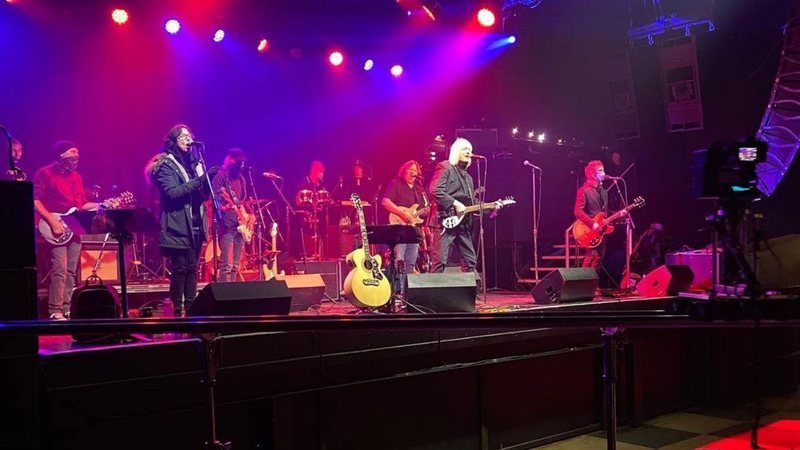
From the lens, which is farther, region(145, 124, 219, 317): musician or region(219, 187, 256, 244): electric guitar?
region(219, 187, 256, 244): electric guitar

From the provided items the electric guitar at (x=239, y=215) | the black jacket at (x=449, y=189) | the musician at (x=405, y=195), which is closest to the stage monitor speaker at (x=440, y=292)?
the black jacket at (x=449, y=189)

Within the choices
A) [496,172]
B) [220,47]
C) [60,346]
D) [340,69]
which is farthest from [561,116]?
[60,346]

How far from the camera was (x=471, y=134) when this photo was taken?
13641 millimetres

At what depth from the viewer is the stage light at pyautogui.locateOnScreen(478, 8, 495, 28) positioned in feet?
42.4

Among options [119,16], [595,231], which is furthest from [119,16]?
[595,231]

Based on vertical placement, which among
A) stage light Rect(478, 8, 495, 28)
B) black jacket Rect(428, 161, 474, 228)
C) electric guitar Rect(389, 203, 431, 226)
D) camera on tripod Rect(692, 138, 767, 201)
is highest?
stage light Rect(478, 8, 495, 28)

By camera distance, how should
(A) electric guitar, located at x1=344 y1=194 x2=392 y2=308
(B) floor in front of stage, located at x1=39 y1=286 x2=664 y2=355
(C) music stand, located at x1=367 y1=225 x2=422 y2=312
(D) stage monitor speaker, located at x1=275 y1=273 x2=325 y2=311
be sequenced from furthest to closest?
1. (D) stage monitor speaker, located at x1=275 y1=273 x2=325 y2=311
2. (A) electric guitar, located at x1=344 y1=194 x2=392 y2=308
3. (C) music stand, located at x1=367 y1=225 x2=422 y2=312
4. (B) floor in front of stage, located at x1=39 y1=286 x2=664 y2=355

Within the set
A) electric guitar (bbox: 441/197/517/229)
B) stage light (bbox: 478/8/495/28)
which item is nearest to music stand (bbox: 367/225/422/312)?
electric guitar (bbox: 441/197/517/229)

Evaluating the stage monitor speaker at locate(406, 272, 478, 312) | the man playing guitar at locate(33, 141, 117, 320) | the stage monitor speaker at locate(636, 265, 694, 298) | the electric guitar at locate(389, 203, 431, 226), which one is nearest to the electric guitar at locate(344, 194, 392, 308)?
the stage monitor speaker at locate(406, 272, 478, 312)

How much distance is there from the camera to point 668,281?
902 cm

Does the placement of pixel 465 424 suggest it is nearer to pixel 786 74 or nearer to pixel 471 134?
pixel 471 134

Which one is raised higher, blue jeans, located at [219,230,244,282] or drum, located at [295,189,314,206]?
drum, located at [295,189,314,206]

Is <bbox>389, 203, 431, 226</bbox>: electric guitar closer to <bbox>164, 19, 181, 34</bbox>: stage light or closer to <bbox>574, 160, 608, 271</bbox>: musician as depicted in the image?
<bbox>574, 160, 608, 271</bbox>: musician

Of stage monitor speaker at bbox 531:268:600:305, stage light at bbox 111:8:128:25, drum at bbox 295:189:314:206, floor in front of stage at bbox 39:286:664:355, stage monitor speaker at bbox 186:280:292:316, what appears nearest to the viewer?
floor in front of stage at bbox 39:286:664:355
